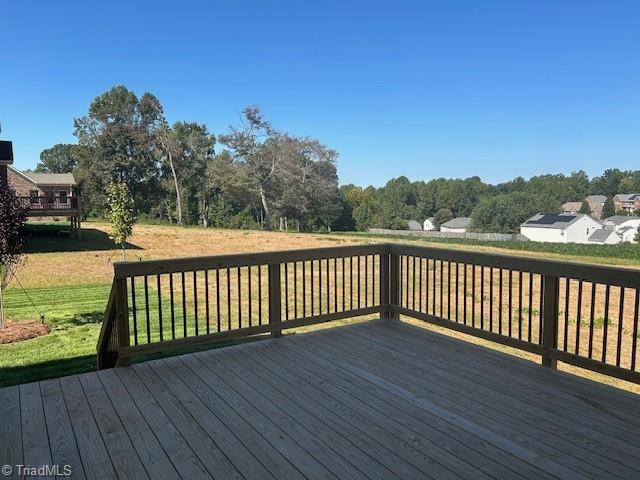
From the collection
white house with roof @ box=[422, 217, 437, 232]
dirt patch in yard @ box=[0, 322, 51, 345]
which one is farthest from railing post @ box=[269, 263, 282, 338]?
white house with roof @ box=[422, 217, 437, 232]

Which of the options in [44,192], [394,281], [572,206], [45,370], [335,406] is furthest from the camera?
[44,192]

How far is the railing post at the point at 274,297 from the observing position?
155 inches

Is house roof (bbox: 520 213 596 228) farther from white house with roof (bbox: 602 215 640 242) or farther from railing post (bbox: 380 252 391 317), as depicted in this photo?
railing post (bbox: 380 252 391 317)

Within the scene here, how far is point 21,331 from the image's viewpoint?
6.05 metres

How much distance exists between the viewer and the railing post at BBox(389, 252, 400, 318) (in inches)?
178

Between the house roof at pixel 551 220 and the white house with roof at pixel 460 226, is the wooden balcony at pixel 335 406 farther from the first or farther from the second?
the white house with roof at pixel 460 226

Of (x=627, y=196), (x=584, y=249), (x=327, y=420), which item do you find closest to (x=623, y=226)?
(x=627, y=196)

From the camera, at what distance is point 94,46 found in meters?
19.6

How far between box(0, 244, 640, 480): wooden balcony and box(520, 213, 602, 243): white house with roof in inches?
589

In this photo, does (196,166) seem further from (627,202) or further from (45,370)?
(45,370)

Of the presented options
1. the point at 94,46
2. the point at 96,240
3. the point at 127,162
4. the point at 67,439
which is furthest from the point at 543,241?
the point at 127,162

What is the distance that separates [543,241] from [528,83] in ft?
52.5

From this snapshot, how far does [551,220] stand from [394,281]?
50.8ft

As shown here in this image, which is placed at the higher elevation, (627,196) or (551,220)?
(627,196)
